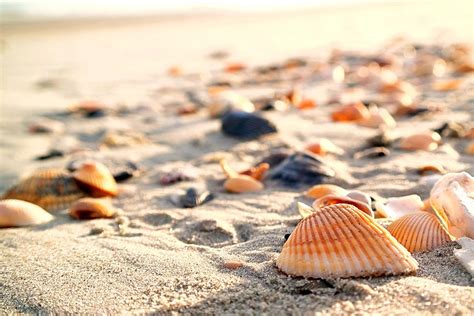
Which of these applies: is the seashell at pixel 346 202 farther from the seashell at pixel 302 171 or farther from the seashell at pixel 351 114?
the seashell at pixel 351 114

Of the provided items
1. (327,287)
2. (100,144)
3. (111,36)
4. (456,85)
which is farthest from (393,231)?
(111,36)

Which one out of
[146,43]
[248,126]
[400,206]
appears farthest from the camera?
[146,43]

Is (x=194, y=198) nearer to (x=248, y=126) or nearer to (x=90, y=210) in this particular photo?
(x=90, y=210)

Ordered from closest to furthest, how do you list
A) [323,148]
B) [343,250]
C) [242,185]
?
[343,250] < [242,185] < [323,148]

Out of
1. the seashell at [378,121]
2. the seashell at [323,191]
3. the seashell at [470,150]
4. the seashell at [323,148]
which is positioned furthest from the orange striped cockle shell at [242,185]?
the seashell at [378,121]

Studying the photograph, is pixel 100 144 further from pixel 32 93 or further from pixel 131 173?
pixel 32 93

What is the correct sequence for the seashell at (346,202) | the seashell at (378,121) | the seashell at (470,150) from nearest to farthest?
1. the seashell at (346,202)
2. the seashell at (470,150)
3. the seashell at (378,121)

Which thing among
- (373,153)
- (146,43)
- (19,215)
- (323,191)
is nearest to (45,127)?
(19,215)
